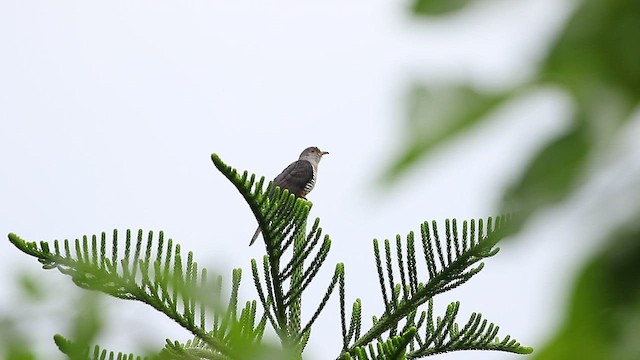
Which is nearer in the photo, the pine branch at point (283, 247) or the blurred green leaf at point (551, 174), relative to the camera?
the blurred green leaf at point (551, 174)

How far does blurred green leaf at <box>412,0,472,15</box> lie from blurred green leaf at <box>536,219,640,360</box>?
128 mm

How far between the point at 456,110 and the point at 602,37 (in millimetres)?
71

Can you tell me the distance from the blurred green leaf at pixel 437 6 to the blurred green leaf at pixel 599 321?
0.13 meters

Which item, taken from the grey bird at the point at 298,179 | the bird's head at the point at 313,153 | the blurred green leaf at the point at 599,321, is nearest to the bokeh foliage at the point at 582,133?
the blurred green leaf at the point at 599,321

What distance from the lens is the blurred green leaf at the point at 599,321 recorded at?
0.36m

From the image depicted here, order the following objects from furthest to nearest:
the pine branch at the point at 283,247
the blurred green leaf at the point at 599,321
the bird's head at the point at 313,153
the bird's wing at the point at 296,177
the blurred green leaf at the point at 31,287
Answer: the bird's head at the point at 313,153 < the bird's wing at the point at 296,177 < the pine branch at the point at 283,247 < the blurred green leaf at the point at 31,287 < the blurred green leaf at the point at 599,321

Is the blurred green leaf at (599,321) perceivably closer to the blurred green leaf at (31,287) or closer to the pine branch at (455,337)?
the blurred green leaf at (31,287)

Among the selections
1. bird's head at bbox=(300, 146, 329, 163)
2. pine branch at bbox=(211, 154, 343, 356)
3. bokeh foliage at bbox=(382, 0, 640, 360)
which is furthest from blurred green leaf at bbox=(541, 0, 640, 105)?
bird's head at bbox=(300, 146, 329, 163)

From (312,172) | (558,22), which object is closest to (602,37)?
(558,22)

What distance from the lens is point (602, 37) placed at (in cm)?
37

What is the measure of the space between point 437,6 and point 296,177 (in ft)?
24.6

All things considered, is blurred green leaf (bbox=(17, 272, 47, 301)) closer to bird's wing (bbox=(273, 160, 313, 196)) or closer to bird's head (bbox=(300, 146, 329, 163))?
bird's wing (bbox=(273, 160, 313, 196))

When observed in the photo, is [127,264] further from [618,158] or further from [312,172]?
[312,172]

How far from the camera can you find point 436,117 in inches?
14.9
